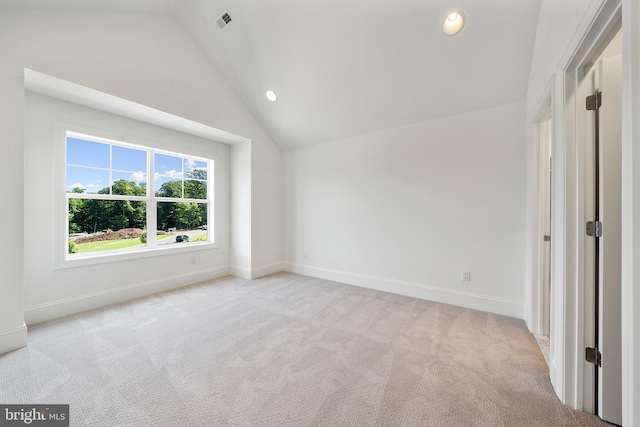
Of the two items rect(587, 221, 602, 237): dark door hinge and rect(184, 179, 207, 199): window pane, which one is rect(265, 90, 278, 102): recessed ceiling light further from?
rect(587, 221, 602, 237): dark door hinge

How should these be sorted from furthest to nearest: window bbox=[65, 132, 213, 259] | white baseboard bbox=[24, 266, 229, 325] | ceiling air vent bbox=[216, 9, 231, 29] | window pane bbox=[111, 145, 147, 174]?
window pane bbox=[111, 145, 147, 174]
window bbox=[65, 132, 213, 259]
ceiling air vent bbox=[216, 9, 231, 29]
white baseboard bbox=[24, 266, 229, 325]

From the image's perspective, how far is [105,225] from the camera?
10.3 ft

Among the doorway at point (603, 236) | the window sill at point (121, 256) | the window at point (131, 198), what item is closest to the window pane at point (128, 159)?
the window at point (131, 198)

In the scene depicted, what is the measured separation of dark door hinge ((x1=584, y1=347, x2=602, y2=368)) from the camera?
1395mm

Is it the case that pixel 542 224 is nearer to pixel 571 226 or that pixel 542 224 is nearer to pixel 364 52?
pixel 571 226

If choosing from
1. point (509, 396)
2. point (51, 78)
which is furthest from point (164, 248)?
point (509, 396)

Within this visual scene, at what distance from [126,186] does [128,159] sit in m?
0.38

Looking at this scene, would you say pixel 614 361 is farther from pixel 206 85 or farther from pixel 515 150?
pixel 206 85

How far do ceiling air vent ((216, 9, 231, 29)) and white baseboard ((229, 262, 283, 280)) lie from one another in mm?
3436

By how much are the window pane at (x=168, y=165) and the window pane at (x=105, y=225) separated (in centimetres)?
56

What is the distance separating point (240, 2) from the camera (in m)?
2.63

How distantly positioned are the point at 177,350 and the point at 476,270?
3.22m

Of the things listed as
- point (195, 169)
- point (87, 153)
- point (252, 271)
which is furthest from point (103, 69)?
point (252, 271)

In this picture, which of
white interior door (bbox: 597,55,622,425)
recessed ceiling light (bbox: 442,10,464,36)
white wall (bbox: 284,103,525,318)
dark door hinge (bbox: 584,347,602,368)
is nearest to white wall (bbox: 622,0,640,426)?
white interior door (bbox: 597,55,622,425)
